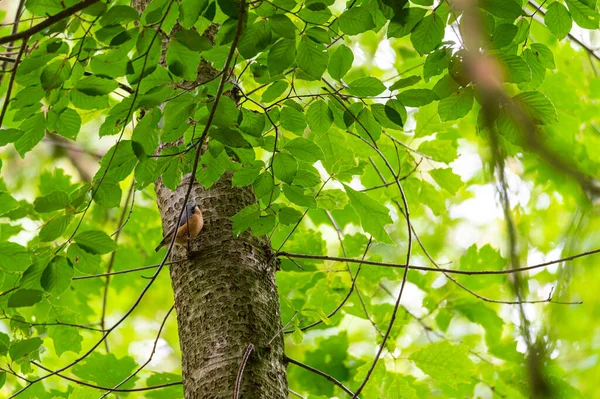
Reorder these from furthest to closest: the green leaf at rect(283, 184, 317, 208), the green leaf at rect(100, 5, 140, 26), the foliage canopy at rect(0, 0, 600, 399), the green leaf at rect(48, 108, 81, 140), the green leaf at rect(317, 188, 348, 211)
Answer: the green leaf at rect(317, 188, 348, 211) < the green leaf at rect(283, 184, 317, 208) < the green leaf at rect(48, 108, 81, 140) < the green leaf at rect(100, 5, 140, 26) < the foliage canopy at rect(0, 0, 600, 399)

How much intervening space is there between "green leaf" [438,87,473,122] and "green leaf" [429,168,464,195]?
3.44ft

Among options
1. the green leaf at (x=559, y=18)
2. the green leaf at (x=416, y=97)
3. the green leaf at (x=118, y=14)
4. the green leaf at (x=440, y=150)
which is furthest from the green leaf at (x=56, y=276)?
the green leaf at (x=440, y=150)

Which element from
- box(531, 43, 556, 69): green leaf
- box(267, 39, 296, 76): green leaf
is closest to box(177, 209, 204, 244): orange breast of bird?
box(267, 39, 296, 76): green leaf

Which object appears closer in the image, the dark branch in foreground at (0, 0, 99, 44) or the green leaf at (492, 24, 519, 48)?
the dark branch in foreground at (0, 0, 99, 44)

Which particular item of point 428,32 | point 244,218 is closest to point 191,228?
point 244,218

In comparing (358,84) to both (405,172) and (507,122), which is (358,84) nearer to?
(507,122)

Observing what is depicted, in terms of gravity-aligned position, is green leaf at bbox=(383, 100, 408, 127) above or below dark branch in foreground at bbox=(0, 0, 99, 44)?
above

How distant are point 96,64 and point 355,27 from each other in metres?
0.64

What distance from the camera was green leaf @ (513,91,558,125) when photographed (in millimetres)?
1543

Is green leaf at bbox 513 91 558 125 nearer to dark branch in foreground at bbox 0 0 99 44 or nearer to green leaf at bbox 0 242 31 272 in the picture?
dark branch in foreground at bbox 0 0 99 44

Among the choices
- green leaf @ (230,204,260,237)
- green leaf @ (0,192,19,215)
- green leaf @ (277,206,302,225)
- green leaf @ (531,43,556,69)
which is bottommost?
green leaf @ (230,204,260,237)

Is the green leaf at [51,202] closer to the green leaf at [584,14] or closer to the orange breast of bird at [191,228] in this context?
the orange breast of bird at [191,228]

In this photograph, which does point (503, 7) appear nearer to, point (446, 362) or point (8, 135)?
point (8, 135)

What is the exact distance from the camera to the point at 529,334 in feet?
1.99
